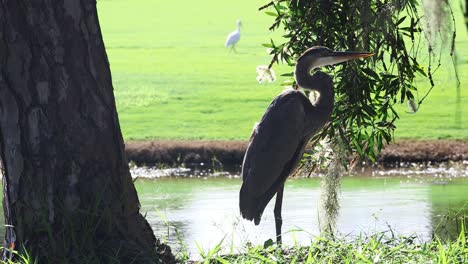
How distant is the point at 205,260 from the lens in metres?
5.58

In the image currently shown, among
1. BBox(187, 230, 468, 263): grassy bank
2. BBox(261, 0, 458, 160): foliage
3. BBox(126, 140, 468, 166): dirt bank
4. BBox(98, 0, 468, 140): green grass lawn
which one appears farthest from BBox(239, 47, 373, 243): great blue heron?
BBox(126, 140, 468, 166): dirt bank

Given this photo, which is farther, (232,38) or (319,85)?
(232,38)

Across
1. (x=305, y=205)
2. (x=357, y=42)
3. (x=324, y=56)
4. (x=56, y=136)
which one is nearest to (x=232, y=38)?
(x=305, y=205)

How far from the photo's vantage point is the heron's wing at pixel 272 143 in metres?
7.44

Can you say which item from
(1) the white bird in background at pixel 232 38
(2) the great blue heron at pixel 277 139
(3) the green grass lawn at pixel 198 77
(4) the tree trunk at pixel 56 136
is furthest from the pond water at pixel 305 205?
(1) the white bird in background at pixel 232 38

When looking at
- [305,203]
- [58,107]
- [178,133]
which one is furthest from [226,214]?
[178,133]

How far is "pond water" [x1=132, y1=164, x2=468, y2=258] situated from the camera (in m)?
8.78

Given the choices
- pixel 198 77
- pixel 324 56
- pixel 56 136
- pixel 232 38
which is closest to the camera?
pixel 56 136

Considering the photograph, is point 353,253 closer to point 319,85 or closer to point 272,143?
point 272,143

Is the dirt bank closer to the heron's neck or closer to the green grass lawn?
→ the green grass lawn

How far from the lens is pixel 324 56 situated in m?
7.44

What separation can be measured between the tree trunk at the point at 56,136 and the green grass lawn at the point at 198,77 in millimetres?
1896

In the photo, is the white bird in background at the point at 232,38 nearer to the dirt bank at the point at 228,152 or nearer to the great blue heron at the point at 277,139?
the dirt bank at the point at 228,152

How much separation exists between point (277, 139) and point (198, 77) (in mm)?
16014
